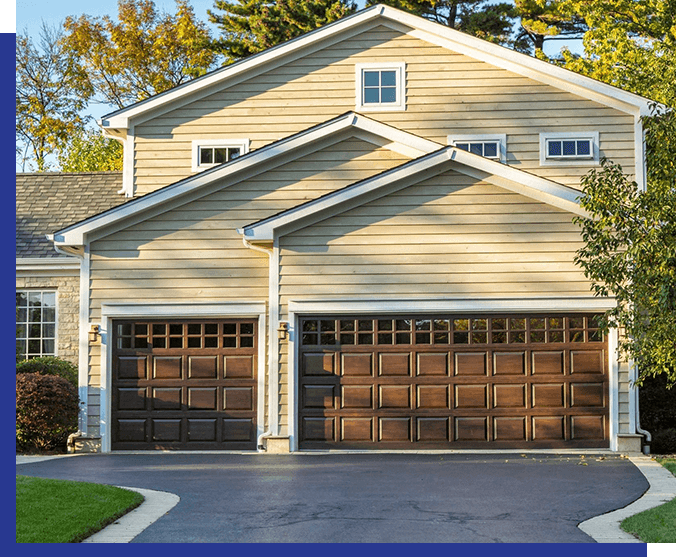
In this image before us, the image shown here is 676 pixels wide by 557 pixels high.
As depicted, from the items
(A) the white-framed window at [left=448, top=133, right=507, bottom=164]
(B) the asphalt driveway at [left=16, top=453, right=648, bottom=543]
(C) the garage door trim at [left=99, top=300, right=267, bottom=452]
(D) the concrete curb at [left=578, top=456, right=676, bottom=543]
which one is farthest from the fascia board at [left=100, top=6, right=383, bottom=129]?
(D) the concrete curb at [left=578, top=456, right=676, bottom=543]

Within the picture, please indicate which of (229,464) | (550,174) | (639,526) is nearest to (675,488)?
(639,526)

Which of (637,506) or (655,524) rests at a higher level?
(655,524)

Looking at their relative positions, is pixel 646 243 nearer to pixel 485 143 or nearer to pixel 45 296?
pixel 485 143

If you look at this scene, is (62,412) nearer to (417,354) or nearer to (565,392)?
(417,354)

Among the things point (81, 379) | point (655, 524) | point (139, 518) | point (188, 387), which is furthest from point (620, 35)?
point (139, 518)

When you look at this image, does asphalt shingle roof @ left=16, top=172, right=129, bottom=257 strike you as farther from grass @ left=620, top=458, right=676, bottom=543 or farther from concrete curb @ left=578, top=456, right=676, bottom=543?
grass @ left=620, top=458, right=676, bottom=543

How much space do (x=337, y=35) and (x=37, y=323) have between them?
834cm

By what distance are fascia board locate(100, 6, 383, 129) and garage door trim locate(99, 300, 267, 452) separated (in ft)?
14.9

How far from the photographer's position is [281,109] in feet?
58.6

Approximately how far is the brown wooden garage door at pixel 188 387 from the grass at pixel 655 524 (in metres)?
7.66

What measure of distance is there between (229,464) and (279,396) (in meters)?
1.80

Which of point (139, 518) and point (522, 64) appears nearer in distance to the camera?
point (139, 518)

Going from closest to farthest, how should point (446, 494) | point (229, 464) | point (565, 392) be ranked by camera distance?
point (446, 494)
point (229, 464)
point (565, 392)

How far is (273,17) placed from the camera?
2414 cm
